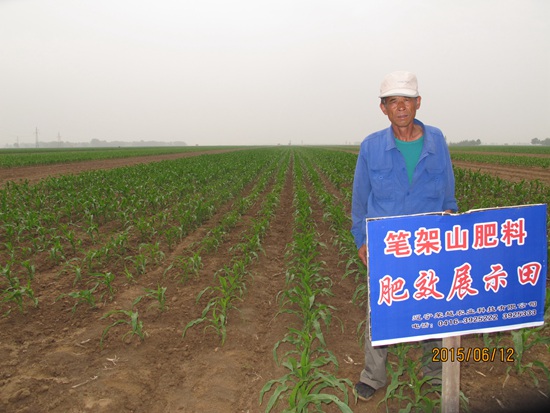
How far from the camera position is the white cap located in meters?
2.25

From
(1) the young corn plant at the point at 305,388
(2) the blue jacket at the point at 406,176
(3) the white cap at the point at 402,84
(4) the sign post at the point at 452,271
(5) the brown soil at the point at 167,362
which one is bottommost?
(5) the brown soil at the point at 167,362

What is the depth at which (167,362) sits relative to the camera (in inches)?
125

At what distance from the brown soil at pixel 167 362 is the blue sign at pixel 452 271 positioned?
123 cm

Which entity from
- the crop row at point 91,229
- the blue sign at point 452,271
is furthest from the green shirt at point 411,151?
the crop row at point 91,229

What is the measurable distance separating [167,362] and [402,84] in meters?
3.06

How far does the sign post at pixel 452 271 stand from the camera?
1.82 meters

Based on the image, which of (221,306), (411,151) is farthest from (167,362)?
(411,151)

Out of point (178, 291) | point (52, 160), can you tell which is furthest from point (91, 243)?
point (52, 160)

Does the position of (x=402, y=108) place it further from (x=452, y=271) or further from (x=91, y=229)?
(x=91, y=229)

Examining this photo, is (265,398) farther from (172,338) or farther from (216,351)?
(172,338)

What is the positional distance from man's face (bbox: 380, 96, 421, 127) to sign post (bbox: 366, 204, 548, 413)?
0.86 m

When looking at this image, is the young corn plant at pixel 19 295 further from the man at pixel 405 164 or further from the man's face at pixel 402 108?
the man's face at pixel 402 108

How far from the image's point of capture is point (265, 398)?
9.01 feet

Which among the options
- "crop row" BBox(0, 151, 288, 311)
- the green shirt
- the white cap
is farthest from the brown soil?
the white cap
